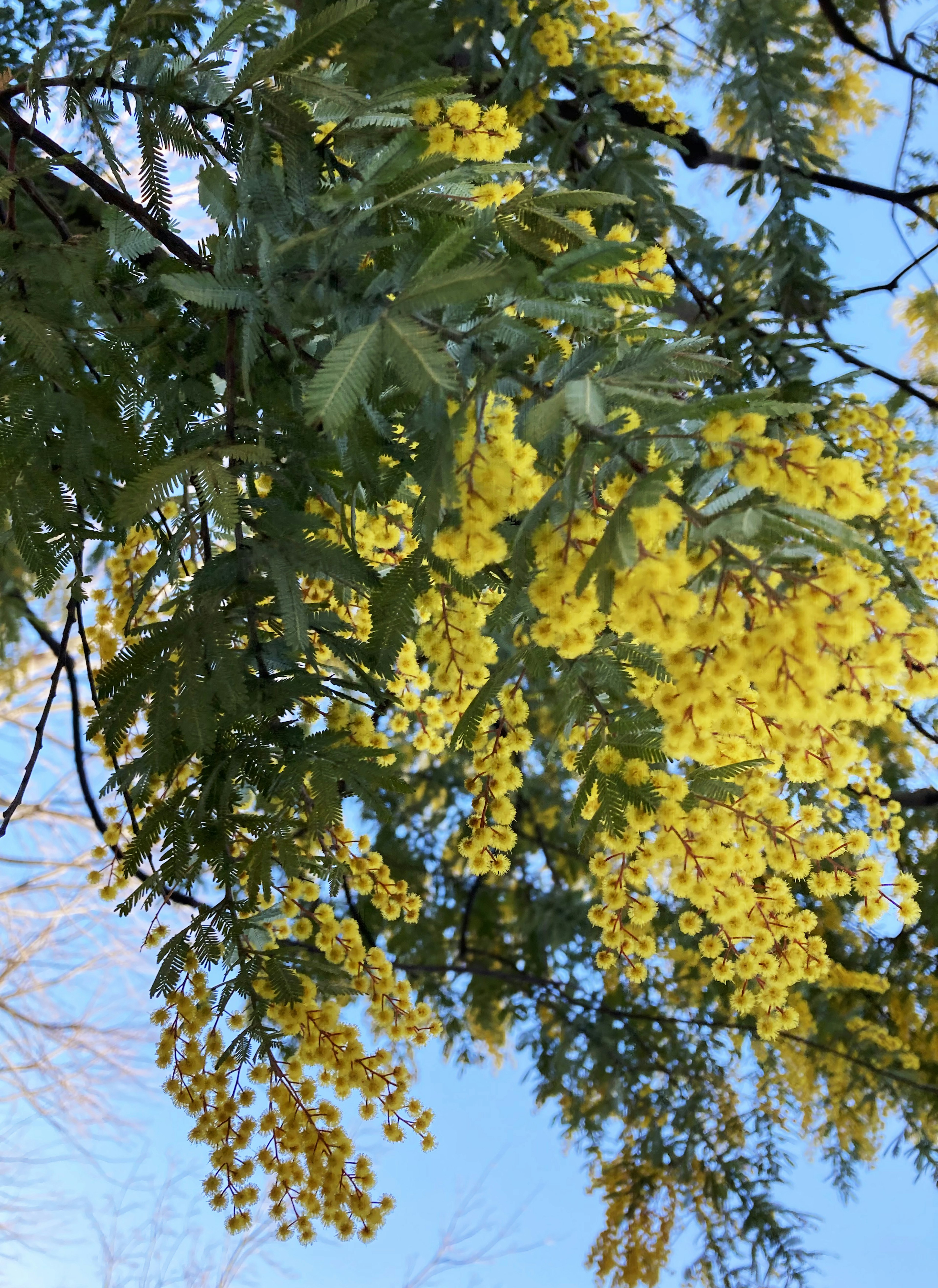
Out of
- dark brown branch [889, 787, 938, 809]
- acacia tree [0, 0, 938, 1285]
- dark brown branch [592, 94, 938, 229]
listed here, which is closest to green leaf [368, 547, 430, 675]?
acacia tree [0, 0, 938, 1285]

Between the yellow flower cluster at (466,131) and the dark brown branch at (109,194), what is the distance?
1.32 feet

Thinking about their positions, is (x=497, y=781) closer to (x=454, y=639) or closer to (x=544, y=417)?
(x=454, y=639)

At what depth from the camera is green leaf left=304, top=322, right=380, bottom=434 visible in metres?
1.04

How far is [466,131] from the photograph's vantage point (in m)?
1.55

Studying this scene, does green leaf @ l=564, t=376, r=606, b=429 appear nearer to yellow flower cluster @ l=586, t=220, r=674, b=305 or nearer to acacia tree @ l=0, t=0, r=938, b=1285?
acacia tree @ l=0, t=0, r=938, b=1285

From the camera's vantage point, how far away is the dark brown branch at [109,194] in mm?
1609

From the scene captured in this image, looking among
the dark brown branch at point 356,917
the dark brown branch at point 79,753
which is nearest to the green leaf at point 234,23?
the dark brown branch at point 79,753

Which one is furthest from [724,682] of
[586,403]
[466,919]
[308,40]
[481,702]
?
[466,919]

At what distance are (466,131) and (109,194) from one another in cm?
59

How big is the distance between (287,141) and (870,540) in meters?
1.94

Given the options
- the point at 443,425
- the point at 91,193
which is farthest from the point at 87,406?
the point at 91,193

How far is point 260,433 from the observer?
1.58 metres

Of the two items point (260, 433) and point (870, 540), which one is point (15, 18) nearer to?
point (260, 433)

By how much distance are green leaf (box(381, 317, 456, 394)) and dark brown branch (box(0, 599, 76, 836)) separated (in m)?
0.99
